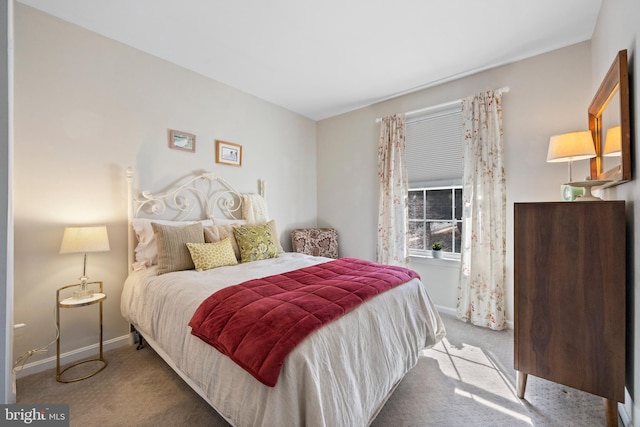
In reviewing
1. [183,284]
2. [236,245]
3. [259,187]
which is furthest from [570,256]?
[259,187]

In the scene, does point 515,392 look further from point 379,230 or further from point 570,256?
point 379,230

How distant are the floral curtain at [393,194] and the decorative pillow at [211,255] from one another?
1.94 metres

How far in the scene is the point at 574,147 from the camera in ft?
6.46

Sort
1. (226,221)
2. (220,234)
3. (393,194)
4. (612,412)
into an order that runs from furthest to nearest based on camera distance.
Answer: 1. (393,194)
2. (226,221)
3. (220,234)
4. (612,412)

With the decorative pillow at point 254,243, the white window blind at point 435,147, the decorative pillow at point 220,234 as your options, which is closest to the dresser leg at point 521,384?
the white window blind at point 435,147

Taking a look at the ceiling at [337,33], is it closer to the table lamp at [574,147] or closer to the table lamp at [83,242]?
the table lamp at [574,147]

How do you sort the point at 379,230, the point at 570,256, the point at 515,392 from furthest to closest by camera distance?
the point at 379,230
the point at 515,392
the point at 570,256

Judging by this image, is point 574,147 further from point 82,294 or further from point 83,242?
point 82,294

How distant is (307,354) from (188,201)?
7.75 feet

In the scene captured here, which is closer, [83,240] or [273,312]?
[273,312]

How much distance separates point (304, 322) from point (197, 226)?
1737mm

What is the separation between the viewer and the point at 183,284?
5.92 ft

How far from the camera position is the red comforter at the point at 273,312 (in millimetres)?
1075

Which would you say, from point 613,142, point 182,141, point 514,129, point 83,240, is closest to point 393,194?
point 514,129
